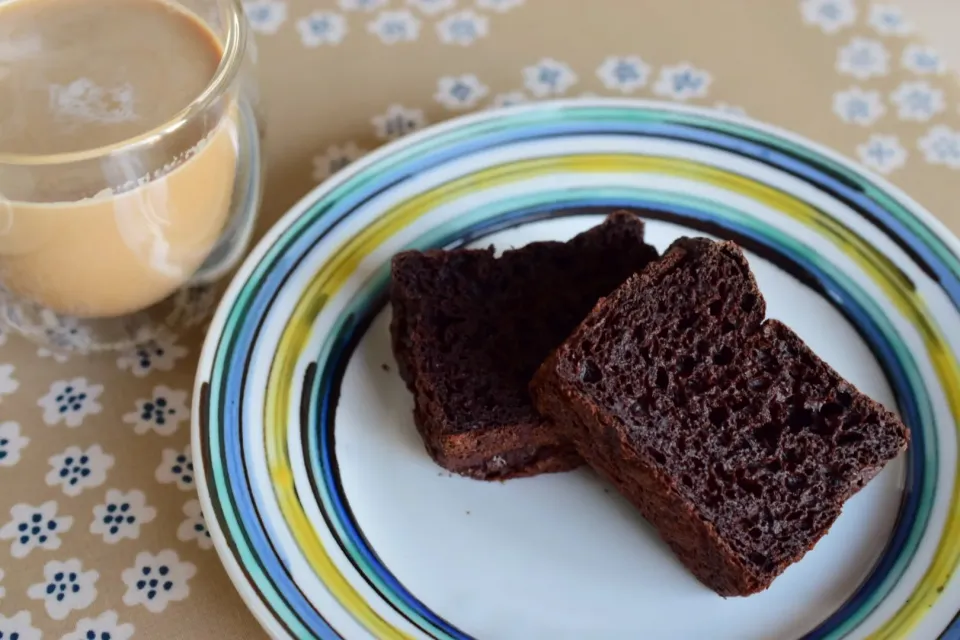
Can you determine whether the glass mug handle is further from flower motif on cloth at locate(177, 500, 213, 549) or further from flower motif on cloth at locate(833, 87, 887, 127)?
flower motif on cloth at locate(833, 87, 887, 127)

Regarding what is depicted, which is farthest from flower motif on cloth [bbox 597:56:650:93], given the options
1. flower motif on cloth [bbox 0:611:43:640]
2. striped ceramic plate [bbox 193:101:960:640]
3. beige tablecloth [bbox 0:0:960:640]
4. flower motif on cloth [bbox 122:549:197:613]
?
flower motif on cloth [bbox 0:611:43:640]

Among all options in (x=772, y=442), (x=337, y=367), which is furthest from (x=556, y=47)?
(x=772, y=442)

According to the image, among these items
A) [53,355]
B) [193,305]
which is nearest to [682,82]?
[193,305]

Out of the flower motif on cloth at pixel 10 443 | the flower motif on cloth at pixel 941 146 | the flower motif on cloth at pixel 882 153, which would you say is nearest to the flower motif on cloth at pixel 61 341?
the flower motif on cloth at pixel 10 443

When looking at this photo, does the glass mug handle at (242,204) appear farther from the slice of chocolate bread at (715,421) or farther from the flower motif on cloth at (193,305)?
the slice of chocolate bread at (715,421)

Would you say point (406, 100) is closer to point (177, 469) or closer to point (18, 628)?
point (177, 469)

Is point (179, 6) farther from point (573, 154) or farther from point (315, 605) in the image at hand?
point (315, 605)

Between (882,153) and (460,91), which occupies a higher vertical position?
(882,153)
